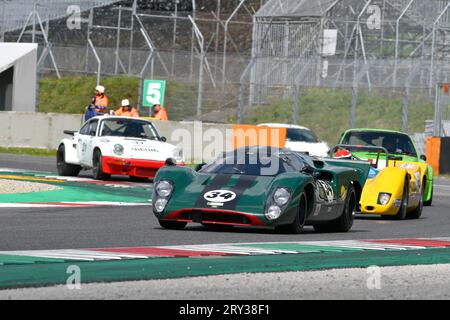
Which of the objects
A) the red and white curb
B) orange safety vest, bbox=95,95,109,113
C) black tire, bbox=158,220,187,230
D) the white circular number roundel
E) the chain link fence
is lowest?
black tire, bbox=158,220,187,230

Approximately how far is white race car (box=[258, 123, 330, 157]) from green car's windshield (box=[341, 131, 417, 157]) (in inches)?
361

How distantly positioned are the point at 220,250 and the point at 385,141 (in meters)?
11.0

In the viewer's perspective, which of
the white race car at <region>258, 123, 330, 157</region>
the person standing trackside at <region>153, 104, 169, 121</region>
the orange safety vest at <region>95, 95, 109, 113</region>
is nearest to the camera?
the orange safety vest at <region>95, 95, 109, 113</region>

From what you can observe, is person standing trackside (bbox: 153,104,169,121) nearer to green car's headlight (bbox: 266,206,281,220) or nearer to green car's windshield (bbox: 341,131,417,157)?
green car's windshield (bbox: 341,131,417,157)

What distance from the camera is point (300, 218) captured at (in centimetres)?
1370

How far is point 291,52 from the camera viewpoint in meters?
42.9

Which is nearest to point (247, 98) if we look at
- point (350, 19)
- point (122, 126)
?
point (350, 19)

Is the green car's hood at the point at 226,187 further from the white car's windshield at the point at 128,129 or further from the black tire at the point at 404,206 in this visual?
the white car's windshield at the point at 128,129

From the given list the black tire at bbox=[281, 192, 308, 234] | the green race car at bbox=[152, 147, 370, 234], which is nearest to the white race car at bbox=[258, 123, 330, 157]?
the green race car at bbox=[152, 147, 370, 234]

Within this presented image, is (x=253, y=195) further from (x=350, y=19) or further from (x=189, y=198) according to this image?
(x=350, y=19)

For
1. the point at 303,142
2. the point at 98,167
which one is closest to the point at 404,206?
the point at 98,167

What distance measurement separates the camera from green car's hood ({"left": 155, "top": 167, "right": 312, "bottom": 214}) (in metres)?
13.2

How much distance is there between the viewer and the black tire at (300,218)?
44.4 ft

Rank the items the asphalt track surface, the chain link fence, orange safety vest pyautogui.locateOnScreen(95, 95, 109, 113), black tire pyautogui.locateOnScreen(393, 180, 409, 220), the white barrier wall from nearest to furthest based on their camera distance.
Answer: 1. the asphalt track surface
2. black tire pyautogui.locateOnScreen(393, 180, 409, 220)
3. orange safety vest pyautogui.locateOnScreen(95, 95, 109, 113)
4. the white barrier wall
5. the chain link fence
